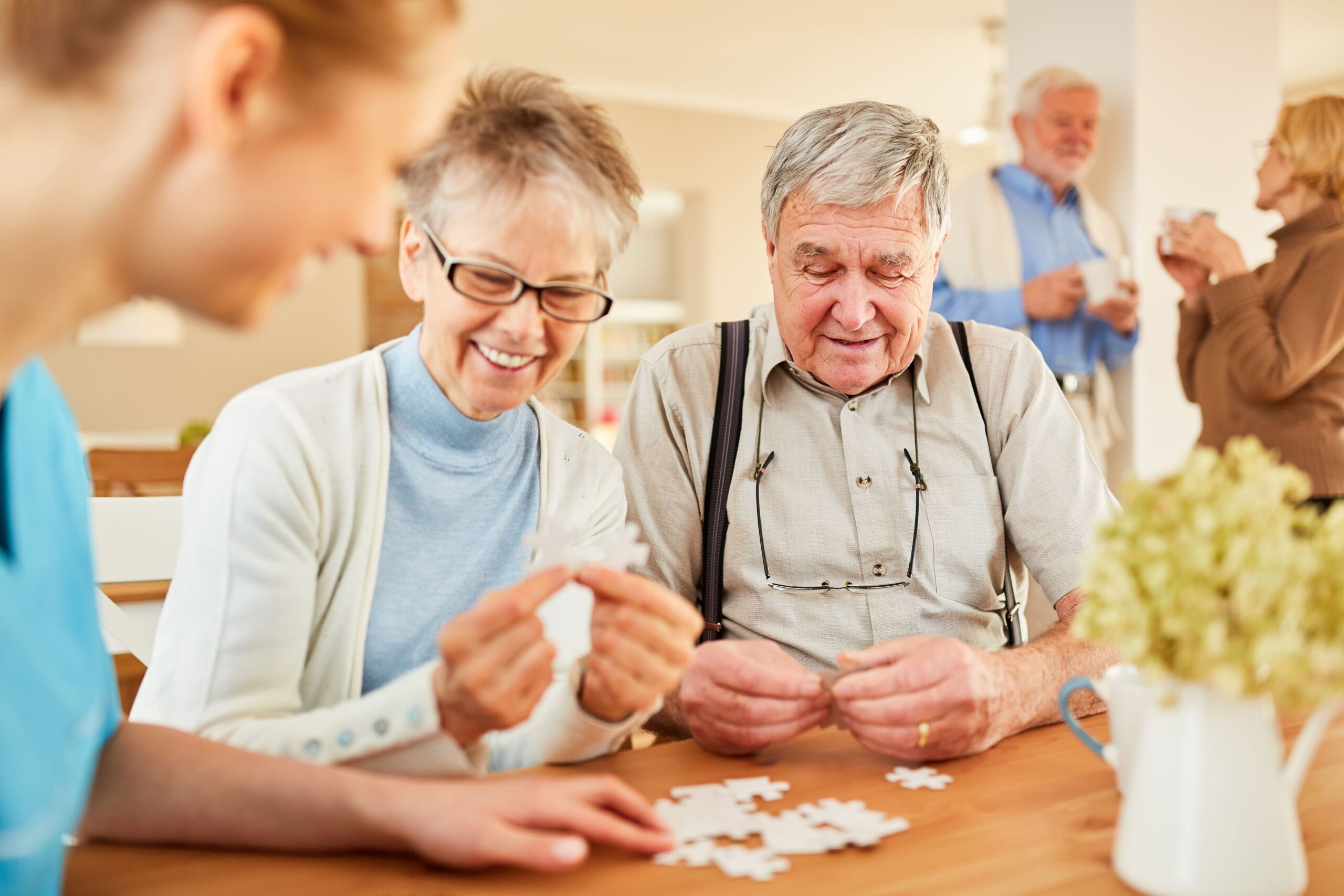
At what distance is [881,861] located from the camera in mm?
939

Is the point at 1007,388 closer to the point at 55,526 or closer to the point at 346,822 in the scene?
the point at 346,822

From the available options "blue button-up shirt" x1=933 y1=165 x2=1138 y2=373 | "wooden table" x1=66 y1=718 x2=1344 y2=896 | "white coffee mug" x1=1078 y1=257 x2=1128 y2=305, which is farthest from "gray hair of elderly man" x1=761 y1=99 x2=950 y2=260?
"white coffee mug" x1=1078 y1=257 x2=1128 y2=305

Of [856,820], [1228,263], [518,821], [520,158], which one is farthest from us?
[1228,263]

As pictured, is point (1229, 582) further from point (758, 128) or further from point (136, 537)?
point (758, 128)

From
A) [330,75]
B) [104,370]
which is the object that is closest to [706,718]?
[330,75]

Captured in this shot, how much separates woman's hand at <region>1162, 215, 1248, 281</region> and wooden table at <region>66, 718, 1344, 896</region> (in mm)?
2633

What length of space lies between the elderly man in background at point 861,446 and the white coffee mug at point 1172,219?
6.59 feet

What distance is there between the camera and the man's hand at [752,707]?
1.21m

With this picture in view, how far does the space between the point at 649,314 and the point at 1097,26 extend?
6326 millimetres

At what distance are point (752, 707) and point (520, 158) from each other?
63cm

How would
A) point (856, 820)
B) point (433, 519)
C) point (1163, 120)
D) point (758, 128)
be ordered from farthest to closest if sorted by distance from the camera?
point (758, 128), point (1163, 120), point (433, 519), point (856, 820)

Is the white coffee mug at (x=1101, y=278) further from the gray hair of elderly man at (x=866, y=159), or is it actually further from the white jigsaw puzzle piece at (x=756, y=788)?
the white jigsaw puzzle piece at (x=756, y=788)

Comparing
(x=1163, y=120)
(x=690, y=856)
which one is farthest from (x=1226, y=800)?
(x=1163, y=120)

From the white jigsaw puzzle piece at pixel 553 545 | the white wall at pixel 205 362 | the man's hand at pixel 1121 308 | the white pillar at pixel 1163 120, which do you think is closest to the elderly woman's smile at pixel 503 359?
the white jigsaw puzzle piece at pixel 553 545
